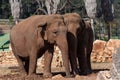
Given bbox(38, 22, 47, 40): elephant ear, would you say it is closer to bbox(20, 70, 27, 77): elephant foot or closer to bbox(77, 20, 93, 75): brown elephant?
bbox(77, 20, 93, 75): brown elephant

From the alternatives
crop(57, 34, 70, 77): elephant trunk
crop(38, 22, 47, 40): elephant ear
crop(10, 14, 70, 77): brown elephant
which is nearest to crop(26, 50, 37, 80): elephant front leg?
crop(10, 14, 70, 77): brown elephant

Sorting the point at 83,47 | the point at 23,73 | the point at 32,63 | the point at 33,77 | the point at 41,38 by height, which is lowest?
the point at 23,73

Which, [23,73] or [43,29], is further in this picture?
[23,73]

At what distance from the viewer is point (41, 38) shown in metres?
12.5

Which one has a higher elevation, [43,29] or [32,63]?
[43,29]

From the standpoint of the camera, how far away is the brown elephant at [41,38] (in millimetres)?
12168

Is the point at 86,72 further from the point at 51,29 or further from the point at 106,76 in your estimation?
the point at 106,76

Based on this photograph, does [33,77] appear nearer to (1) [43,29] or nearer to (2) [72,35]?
(1) [43,29]

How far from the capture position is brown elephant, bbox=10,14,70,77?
1217cm

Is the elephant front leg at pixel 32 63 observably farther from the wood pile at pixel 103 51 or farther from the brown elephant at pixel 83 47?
the wood pile at pixel 103 51

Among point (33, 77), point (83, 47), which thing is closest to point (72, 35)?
point (83, 47)

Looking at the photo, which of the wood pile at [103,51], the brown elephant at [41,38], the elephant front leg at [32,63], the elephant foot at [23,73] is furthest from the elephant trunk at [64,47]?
the wood pile at [103,51]

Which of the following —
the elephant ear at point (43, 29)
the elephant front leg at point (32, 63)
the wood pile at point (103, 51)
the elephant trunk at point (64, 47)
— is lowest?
the wood pile at point (103, 51)

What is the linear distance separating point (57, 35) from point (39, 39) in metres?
0.59
